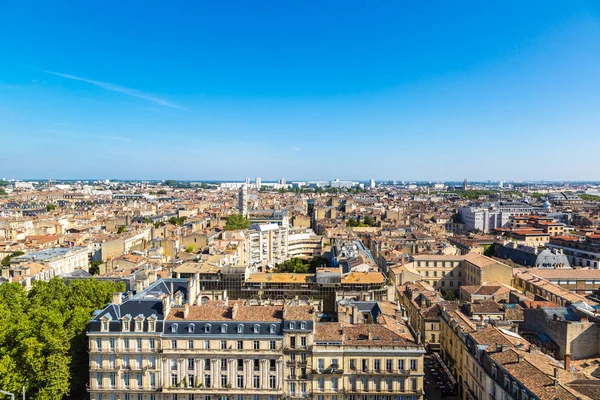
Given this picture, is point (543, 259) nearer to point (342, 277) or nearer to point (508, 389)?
point (342, 277)

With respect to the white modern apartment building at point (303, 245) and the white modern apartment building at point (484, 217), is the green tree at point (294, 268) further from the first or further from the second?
the white modern apartment building at point (484, 217)

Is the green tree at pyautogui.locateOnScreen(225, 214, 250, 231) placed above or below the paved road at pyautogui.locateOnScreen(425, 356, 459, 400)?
above

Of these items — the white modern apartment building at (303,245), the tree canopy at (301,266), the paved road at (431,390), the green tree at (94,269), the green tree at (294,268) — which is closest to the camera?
the paved road at (431,390)

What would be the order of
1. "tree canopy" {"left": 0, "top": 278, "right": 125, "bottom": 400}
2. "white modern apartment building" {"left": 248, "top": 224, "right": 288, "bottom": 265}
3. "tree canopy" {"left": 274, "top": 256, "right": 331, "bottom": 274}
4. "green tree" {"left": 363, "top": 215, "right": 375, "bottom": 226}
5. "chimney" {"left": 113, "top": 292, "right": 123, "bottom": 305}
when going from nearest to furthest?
"tree canopy" {"left": 0, "top": 278, "right": 125, "bottom": 400} → "chimney" {"left": 113, "top": 292, "right": 123, "bottom": 305} → "tree canopy" {"left": 274, "top": 256, "right": 331, "bottom": 274} → "white modern apartment building" {"left": 248, "top": 224, "right": 288, "bottom": 265} → "green tree" {"left": 363, "top": 215, "right": 375, "bottom": 226}

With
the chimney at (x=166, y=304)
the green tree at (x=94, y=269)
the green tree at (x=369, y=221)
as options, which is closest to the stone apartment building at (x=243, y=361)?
the chimney at (x=166, y=304)

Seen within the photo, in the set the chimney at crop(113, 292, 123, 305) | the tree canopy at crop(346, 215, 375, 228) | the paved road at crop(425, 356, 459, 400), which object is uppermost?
the chimney at crop(113, 292, 123, 305)

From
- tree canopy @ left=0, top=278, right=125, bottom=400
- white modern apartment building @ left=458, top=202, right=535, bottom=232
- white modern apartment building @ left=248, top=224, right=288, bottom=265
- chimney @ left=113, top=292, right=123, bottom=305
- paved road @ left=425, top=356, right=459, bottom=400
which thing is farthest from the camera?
white modern apartment building @ left=458, top=202, right=535, bottom=232

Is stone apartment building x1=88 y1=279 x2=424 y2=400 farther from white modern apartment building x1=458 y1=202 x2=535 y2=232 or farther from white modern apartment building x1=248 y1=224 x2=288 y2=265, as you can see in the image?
white modern apartment building x1=458 y1=202 x2=535 y2=232

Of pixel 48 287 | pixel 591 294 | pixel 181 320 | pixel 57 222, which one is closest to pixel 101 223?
pixel 57 222

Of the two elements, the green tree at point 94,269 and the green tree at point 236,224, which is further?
the green tree at point 236,224

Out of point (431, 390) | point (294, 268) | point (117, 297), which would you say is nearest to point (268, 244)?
point (294, 268)

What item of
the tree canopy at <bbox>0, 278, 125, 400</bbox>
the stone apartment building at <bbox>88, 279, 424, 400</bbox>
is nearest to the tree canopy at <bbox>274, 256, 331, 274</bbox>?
the tree canopy at <bbox>0, 278, 125, 400</bbox>
